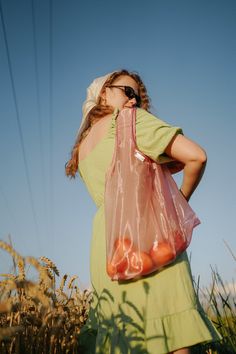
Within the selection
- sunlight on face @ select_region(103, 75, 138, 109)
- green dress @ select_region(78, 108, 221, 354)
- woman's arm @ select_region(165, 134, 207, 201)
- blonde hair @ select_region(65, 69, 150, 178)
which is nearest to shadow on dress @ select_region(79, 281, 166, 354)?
green dress @ select_region(78, 108, 221, 354)

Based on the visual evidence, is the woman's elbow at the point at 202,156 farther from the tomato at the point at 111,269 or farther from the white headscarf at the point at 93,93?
the white headscarf at the point at 93,93

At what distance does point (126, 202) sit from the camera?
5.37ft

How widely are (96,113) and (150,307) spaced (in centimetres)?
110

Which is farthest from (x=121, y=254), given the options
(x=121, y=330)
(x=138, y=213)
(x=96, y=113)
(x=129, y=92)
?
(x=129, y=92)

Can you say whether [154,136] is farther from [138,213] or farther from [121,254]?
[121,254]

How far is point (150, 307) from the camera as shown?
1.48m

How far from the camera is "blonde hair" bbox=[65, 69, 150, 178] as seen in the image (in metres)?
2.08

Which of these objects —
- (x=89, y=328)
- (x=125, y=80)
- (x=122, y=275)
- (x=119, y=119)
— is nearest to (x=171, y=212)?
(x=122, y=275)

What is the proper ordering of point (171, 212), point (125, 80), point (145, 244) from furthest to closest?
point (125, 80), point (171, 212), point (145, 244)

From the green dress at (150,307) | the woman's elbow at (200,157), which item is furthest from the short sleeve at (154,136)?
the woman's elbow at (200,157)

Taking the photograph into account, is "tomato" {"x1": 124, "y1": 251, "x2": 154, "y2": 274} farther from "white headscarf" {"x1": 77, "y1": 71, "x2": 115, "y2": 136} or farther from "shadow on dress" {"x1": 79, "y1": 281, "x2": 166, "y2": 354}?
"white headscarf" {"x1": 77, "y1": 71, "x2": 115, "y2": 136}

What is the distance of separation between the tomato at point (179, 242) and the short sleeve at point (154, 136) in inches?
13.4

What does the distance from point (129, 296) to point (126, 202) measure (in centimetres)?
40

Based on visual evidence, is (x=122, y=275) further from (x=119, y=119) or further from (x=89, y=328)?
(x=119, y=119)
